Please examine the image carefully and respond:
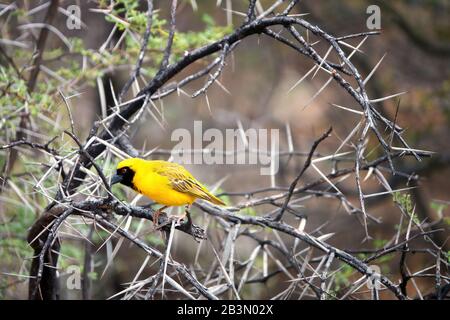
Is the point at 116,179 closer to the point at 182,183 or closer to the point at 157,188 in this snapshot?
the point at 157,188

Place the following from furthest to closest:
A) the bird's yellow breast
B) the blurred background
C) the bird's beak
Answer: the blurred background → the bird's yellow breast → the bird's beak

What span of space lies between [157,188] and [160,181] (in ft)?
0.16

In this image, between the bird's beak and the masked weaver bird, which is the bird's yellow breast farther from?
the bird's beak

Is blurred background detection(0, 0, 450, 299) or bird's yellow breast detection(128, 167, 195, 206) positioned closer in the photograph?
bird's yellow breast detection(128, 167, 195, 206)

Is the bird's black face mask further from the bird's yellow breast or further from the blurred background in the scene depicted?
the blurred background

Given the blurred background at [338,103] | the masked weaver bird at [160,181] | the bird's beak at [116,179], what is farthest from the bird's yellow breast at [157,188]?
the blurred background at [338,103]

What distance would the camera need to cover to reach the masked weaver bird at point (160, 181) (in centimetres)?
423

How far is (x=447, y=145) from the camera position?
9000mm

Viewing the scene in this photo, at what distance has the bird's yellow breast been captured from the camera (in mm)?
4262

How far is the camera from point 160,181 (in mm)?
4328

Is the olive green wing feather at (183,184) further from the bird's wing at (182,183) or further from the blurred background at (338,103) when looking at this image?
the blurred background at (338,103)

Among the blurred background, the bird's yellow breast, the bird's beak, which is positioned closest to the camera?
the bird's beak

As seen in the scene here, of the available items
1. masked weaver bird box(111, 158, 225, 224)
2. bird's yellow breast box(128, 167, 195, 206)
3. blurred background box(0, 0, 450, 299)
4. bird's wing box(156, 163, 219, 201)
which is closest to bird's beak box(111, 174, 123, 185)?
masked weaver bird box(111, 158, 225, 224)
